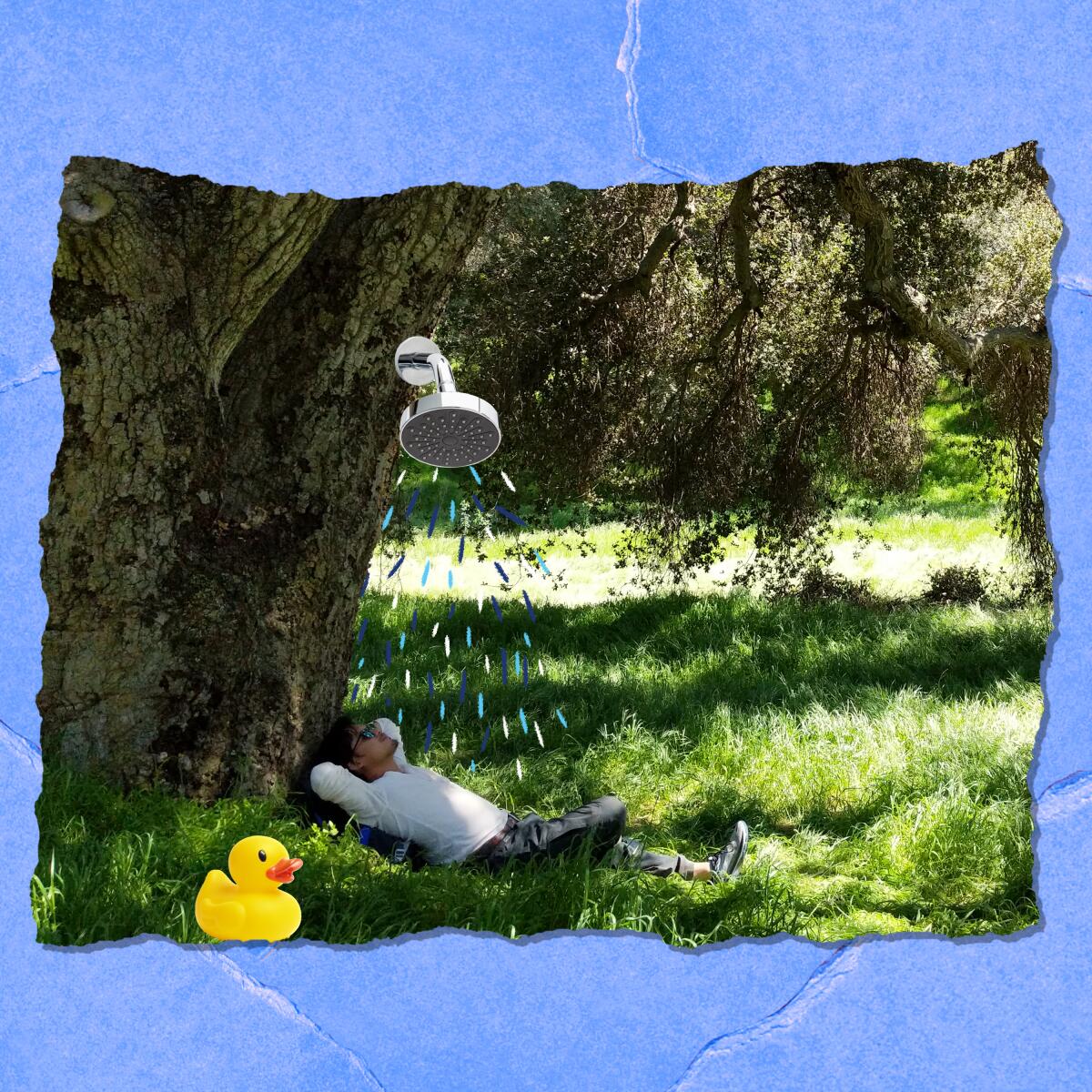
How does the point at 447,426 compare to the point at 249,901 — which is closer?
the point at 249,901

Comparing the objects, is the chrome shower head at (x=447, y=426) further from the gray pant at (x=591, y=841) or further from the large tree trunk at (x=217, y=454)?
the gray pant at (x=591, y=841)

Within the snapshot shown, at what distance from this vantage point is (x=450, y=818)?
2430 mm

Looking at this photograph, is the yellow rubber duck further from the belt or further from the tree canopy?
the tree canopy

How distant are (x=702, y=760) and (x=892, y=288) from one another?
143cm

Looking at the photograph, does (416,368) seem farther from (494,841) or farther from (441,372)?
(494,841)

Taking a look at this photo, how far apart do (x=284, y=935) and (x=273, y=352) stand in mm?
1185

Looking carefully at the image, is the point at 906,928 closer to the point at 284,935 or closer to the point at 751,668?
the point at 284,935

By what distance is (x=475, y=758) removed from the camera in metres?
3.38

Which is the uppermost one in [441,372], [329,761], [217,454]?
[441,372]

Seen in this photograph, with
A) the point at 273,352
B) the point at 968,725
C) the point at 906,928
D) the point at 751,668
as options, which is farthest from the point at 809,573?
the point at 273,352

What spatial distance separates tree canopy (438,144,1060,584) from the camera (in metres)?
4.04

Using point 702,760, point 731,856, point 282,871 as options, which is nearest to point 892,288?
point 702,760

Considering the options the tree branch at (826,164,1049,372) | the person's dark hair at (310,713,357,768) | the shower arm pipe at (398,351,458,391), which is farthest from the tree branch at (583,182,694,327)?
the person's dark hair at (310,713,357,768)

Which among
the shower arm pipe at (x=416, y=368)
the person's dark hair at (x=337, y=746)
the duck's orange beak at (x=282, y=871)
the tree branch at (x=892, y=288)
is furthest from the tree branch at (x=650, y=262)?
the duck's orange beak at (x=282, y=871)
